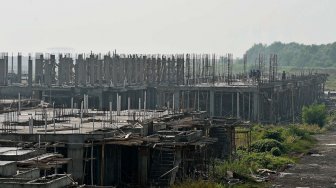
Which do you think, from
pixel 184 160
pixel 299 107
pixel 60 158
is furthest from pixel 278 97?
pixel 60 158

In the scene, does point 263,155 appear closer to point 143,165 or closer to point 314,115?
point 143,165

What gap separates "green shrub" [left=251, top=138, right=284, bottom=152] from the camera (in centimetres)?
4899

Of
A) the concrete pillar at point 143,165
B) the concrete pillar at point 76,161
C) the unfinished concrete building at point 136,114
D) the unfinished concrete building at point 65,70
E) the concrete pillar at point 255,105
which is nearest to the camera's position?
the concrete pillar at point 76,161

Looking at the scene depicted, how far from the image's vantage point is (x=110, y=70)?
224 ft

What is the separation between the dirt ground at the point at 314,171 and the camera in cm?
3866

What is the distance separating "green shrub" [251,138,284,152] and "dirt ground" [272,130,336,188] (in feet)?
7.07

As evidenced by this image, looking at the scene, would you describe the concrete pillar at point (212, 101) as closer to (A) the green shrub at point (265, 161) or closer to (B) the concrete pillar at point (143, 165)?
(A) the green shrub at point (265, 161)

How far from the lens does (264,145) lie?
49.5 meters

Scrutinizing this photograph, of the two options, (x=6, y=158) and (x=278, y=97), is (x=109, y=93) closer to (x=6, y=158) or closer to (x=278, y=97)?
(x=278, y=97)

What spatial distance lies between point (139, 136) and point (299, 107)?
173 ft

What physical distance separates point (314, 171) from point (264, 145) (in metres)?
6.51

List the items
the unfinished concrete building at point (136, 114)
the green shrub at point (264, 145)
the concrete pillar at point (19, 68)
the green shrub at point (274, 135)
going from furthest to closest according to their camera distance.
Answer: the concrete pillar at point (19, 68) < the green shrub at point (274, 135) < the green shrub at point (264, 145) < the unfinished concrete building at point (136, 114)

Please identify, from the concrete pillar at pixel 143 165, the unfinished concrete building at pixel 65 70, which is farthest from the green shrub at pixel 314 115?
the concrete pillar at pixel 143 165

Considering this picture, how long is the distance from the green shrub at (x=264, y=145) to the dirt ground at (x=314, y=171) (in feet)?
7.07
